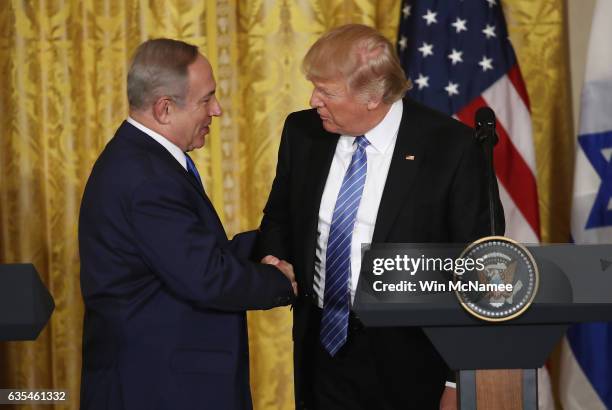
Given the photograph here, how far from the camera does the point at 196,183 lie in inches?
96.5

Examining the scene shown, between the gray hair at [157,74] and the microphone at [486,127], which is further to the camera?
the gray hair at [157,74]

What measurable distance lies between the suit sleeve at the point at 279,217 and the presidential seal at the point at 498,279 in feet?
4.03

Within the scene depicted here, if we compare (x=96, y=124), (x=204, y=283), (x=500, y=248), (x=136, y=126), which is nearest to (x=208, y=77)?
(x=136, y=126)

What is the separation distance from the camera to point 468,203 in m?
2.54

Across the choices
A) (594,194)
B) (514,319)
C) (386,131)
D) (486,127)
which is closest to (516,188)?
(594,194)

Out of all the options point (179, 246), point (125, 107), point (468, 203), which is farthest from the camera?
point (125, 107)

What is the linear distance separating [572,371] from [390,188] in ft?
6.09

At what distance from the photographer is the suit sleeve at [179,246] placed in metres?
2.28

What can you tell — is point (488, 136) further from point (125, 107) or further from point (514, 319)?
point (125, 107)

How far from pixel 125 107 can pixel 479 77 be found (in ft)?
5.74

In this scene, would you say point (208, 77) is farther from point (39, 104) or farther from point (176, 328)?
point (39, 104)

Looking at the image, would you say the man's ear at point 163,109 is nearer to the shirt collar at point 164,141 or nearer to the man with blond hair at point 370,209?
the shirt collar at point 164,141

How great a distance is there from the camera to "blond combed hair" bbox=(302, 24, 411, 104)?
2625 mm

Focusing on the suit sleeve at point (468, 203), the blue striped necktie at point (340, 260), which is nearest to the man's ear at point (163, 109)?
the blue striped necktie at point (340, 260)
